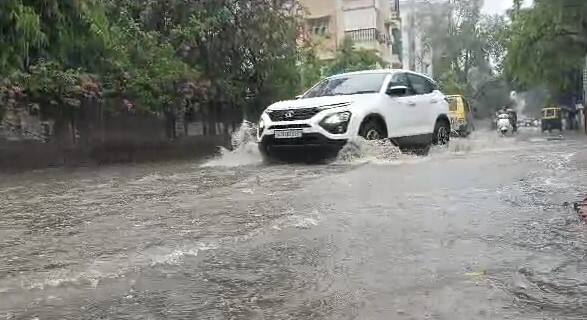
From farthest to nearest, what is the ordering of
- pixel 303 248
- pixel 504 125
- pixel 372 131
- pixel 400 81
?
1. pixel 504 125
2. pixel 400 81
3. pixel 372 131
4. pixel 303 248

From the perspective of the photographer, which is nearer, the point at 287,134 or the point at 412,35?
the point at 287,134

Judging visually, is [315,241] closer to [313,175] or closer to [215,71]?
[313,175]

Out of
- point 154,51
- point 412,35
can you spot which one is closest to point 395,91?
point 154,51

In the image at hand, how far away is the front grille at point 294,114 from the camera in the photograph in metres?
9.70

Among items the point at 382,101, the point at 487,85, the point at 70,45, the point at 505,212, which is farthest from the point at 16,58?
the point at 487,85

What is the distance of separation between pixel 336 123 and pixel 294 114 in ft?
1.95

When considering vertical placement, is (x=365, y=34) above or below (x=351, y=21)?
below

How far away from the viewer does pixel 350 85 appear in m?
10.9

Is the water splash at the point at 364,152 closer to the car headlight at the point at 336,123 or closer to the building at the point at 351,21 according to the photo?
the car headlight at the point at 336,123

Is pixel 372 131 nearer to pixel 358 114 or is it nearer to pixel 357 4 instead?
pixel 358 114

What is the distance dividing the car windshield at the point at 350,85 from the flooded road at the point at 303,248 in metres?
2.86

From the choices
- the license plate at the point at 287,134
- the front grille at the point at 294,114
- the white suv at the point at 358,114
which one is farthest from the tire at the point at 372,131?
the license plate at the point at 287,134

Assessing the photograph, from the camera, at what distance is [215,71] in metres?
16.1

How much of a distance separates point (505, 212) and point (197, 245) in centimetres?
237
